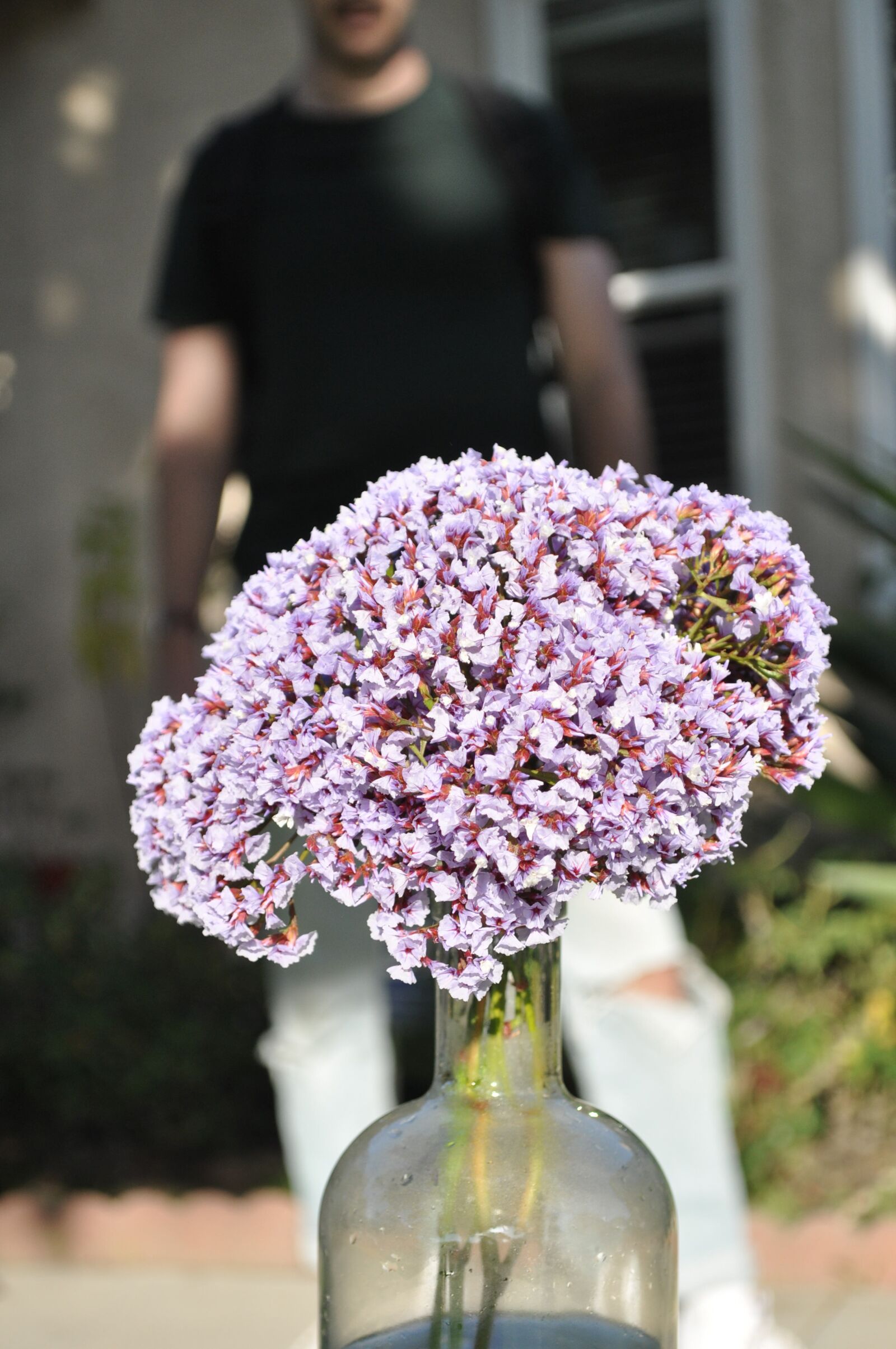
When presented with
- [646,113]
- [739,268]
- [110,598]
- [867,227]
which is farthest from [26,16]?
[867,227]

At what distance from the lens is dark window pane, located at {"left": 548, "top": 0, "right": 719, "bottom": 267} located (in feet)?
13.8

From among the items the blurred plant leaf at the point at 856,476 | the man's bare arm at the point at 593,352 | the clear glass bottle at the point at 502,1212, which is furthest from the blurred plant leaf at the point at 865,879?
the clear glass bottle at the point at 502,1212

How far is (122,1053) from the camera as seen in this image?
3205 millimetres

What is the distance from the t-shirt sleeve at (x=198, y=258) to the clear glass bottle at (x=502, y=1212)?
1.44 meters

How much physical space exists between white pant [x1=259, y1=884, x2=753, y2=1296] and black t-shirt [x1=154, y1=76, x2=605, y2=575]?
654mm

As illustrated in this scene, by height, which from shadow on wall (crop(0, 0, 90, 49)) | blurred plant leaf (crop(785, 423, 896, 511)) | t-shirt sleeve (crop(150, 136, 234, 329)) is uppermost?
shadow on wall (crop(0, 0, 90, 49))

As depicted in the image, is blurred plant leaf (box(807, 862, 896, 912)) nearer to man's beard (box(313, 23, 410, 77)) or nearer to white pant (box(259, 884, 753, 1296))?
white pant (box(259, 884, 753, 1296))

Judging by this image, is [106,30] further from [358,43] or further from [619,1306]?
[619,1306]

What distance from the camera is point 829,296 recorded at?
3.92m

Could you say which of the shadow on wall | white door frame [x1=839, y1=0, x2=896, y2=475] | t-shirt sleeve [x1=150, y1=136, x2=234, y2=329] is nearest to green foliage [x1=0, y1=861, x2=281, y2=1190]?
t-shirt sleeve [x1=150, y1=136, x2=234, y2=329]

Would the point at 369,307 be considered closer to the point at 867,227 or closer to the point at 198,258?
the point at 198,258

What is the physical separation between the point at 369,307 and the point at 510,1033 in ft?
4.36

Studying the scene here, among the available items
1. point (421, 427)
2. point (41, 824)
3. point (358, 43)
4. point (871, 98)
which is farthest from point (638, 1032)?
point (41, 824)

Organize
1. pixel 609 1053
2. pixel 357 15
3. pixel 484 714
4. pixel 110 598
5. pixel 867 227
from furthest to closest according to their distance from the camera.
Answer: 1. pixel 110 598
2. pixel 867 227
3. pixel 357 15
4. pixel 609 1053
5. pixel 484 714
